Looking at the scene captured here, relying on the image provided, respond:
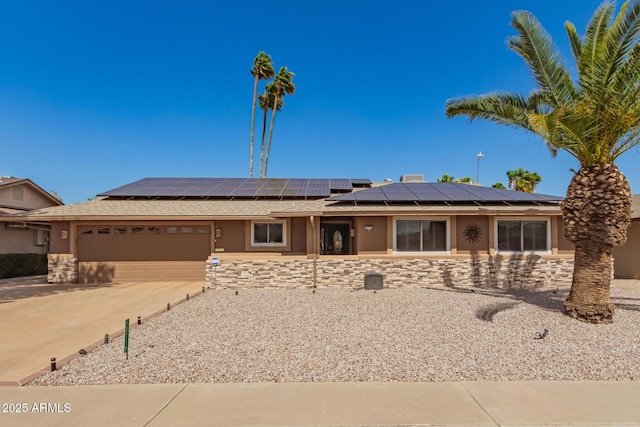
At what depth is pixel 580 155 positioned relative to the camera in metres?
8.22

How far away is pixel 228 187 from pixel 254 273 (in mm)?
5908

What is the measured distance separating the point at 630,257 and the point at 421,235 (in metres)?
10.4

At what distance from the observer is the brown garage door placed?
14000mm

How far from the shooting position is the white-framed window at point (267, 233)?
13.7 meters

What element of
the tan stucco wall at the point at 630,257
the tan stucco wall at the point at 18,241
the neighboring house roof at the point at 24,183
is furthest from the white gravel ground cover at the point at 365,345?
the neighboring house roof at the point at 24,183

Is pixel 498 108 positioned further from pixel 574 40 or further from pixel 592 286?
pixel 592 286

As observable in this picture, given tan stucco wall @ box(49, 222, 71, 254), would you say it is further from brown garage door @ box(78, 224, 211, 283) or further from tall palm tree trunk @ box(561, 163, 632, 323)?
tall palm tree trunk @ box(561, 163, 632, 323)

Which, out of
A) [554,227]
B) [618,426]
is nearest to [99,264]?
[618,426]

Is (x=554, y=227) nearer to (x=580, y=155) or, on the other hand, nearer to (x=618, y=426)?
(x=580, y=155)

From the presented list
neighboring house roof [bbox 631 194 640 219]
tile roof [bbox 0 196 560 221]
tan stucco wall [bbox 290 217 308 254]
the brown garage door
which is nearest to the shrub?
tile roof [bbox 0 196 560 221]

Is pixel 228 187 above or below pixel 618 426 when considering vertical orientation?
above

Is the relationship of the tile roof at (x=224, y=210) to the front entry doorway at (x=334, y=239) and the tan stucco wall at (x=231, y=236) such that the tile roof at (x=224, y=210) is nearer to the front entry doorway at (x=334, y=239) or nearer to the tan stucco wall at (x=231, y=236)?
the tan stucco wall at (x=231, y=236)

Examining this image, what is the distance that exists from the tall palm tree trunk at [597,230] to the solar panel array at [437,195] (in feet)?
17.5

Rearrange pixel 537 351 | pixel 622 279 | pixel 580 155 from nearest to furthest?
1. pixel 537 351
2. pixel 580 155
3. pixel 622 279
